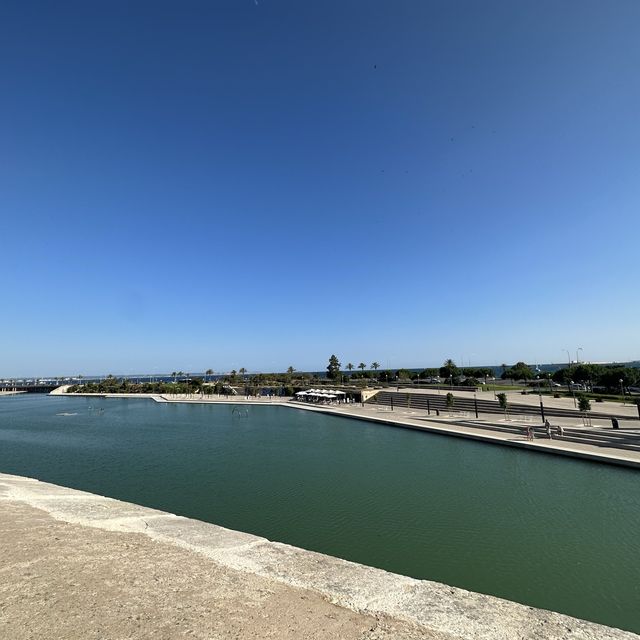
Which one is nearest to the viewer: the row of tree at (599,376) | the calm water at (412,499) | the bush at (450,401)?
the calm water at (412,499)

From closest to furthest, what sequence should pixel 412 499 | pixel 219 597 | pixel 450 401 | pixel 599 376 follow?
pixel 219 597 < pixel 412 499 < pixel 450 401 < pixel 599 376

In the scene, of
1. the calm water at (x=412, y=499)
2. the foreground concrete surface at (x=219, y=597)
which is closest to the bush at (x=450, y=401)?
the calm water at (x=412, y=499)

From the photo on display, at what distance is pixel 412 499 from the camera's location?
16.3m

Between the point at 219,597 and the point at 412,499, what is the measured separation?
37.8 feet

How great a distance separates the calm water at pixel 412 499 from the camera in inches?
401

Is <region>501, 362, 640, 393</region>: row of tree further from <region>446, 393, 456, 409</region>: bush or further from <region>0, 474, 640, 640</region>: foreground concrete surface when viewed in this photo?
<region>0, 474, 640, 640</region>: foreground concrete surface

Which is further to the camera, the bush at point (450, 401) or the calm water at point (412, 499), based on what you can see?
the bush at point (450, 401)

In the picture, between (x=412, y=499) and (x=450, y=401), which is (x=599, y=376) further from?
(x=412, y=499)

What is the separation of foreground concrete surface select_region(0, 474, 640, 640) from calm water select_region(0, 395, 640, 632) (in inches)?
113

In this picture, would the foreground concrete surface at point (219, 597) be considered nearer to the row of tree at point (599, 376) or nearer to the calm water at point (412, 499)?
the calm water at point (412, 499)

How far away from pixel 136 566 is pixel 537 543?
11.6 meters

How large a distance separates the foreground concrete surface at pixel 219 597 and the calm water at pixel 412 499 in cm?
288

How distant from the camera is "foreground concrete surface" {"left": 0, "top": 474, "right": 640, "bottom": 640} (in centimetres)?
574

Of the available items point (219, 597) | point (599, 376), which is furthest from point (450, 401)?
point (219, 597)
